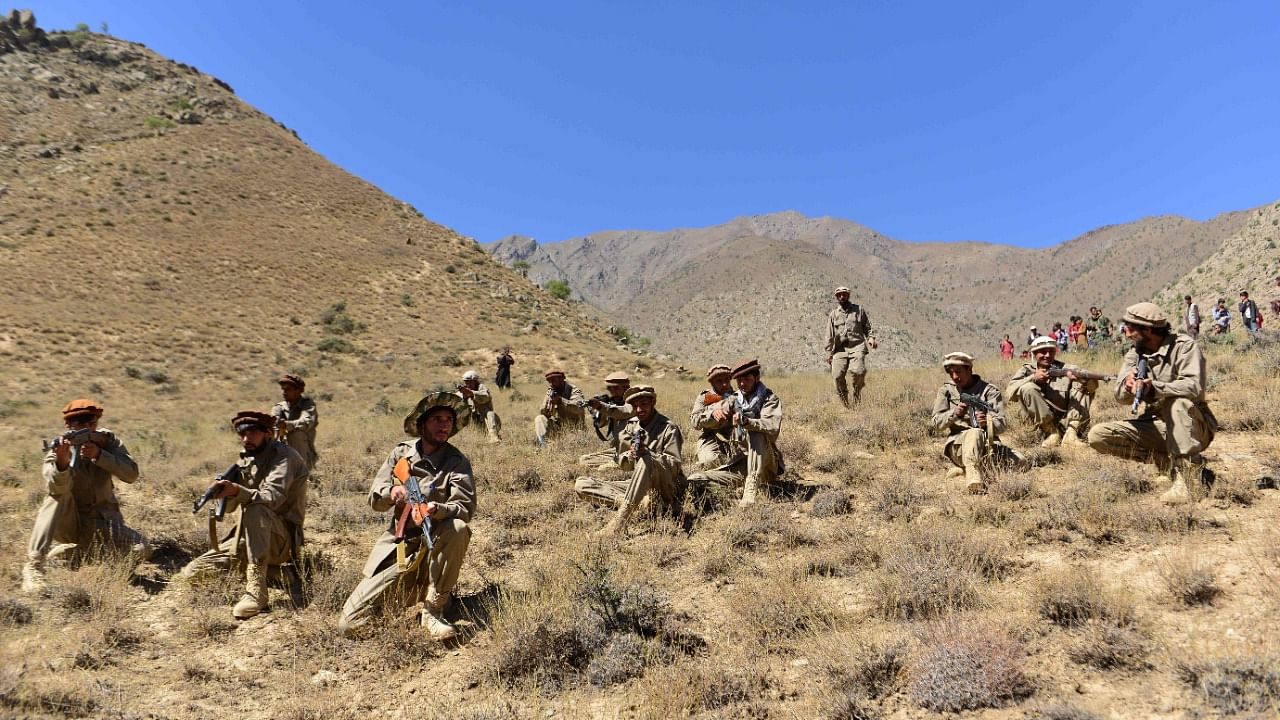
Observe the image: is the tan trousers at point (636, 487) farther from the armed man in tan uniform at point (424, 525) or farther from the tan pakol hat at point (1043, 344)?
the tan pakol hat at point (1043, 344)

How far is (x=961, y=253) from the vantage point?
14388 cm

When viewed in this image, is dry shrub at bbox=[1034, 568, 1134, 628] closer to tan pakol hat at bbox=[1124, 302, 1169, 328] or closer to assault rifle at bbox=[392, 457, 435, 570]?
tan pakol hat at bbox=[1124, 302, 1169, 328]

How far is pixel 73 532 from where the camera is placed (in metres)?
5.69

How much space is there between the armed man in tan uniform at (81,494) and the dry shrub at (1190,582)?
787 cm

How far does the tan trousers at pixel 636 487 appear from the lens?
622 centimetres

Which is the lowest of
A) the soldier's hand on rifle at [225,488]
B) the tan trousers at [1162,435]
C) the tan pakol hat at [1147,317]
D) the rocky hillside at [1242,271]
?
the tan trousers at [1162,435]

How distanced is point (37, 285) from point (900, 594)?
115 feet

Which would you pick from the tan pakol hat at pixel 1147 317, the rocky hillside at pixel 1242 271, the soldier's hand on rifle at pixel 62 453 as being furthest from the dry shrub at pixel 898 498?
the rocky hillside at pixel 1242 271

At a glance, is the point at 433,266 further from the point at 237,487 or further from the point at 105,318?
the point at 237,487

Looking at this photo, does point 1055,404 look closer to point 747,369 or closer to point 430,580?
point 747,369

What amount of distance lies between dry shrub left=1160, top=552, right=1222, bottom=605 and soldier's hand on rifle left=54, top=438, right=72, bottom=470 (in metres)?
8.19

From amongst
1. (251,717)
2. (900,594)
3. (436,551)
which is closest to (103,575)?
(251,717)

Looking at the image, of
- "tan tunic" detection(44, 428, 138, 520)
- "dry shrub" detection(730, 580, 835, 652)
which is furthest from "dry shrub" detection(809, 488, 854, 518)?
"tan tunic" detection(44, 428, 138, 520)

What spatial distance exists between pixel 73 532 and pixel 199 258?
108 ft
